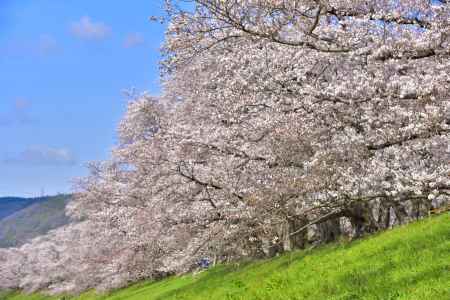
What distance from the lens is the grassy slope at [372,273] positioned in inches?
493

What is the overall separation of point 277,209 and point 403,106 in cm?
591

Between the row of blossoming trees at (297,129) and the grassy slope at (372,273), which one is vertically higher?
the row of blossoming trees at (297,129)

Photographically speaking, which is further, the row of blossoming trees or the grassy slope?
the row of blossoming trees

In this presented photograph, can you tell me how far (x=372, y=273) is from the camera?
14.8m

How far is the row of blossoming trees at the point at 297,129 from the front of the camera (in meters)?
14.7

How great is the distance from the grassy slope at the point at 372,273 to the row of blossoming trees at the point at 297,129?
4.25 feet

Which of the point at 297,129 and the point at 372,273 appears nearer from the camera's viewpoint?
the point at 372,273

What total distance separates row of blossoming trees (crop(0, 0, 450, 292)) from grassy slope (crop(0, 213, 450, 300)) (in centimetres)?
129

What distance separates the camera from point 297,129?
18984 millimetres

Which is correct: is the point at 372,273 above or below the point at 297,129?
below

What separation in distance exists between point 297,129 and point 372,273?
18.8 ft

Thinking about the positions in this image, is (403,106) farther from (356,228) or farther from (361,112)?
(356,228)

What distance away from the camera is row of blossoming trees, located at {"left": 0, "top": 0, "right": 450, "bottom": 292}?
14.7m

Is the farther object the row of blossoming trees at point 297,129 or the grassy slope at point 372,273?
the row of blossoming trees at point 297,129
